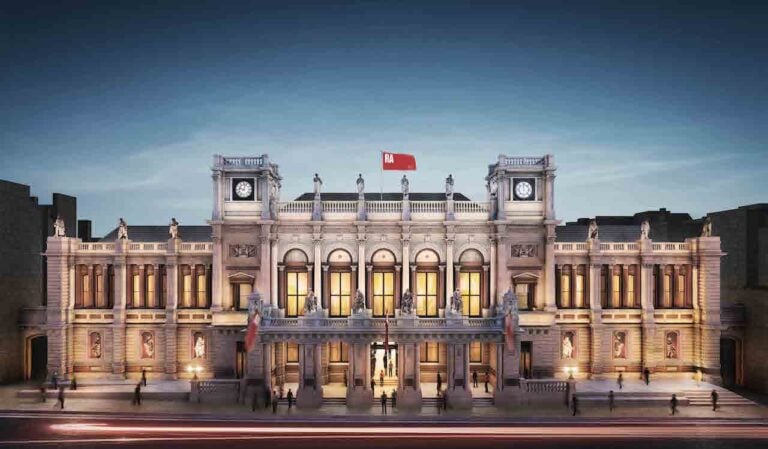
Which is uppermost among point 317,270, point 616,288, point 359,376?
point 317,270

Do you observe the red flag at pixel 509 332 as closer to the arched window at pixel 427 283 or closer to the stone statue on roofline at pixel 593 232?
the arched window at pixel 427 283

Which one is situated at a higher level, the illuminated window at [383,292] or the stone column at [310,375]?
the illuminated window at [383,292]

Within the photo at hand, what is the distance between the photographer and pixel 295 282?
41.2 meters

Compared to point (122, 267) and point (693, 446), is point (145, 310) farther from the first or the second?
point (693, 446)

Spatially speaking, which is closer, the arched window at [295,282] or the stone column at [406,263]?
the stone column at [406,263]

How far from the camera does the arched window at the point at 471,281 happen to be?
40969 millimetres

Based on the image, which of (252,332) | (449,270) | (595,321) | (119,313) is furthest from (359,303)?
(119,313)

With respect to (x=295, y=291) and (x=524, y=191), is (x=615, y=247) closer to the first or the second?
(x=524, y=191)

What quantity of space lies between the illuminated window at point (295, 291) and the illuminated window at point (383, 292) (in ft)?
18.3

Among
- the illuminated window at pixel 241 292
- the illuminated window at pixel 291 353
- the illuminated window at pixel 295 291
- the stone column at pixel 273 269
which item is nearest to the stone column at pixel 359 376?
the illuminated window at pixel 295 291

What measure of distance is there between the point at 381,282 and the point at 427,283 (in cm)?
367

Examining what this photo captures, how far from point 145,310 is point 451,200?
26455mm

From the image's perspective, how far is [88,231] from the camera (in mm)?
53625

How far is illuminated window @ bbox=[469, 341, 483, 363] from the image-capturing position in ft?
137
